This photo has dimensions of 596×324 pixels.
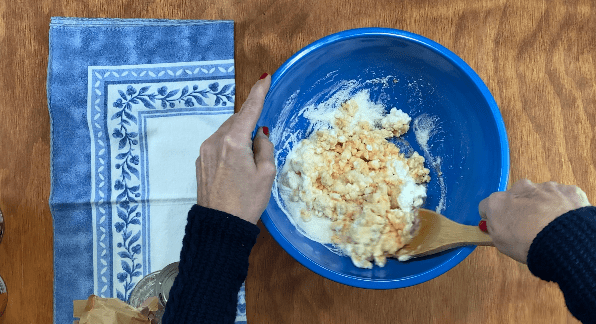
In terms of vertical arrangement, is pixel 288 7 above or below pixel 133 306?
above

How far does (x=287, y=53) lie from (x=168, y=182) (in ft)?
1.01

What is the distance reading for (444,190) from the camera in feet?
2.43

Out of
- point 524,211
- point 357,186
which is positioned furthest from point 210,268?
point 524,211

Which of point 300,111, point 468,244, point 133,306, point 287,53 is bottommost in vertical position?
point 133,306

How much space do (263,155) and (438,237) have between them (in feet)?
0.92

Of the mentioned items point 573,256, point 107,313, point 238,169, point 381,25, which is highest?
point 381,25

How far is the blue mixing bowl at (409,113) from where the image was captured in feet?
2.04

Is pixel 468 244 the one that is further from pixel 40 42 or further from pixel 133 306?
pixel 40 42

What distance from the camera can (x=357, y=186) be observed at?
69 cm

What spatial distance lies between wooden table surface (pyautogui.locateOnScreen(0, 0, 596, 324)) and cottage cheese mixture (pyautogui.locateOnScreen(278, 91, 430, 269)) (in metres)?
0.09

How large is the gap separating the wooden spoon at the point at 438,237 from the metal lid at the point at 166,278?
0.37m

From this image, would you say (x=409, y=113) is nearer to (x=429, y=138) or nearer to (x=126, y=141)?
(x=429, y=138)

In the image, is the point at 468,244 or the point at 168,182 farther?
the point at 168,182

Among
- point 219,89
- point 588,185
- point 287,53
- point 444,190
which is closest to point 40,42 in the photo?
point 219,89
